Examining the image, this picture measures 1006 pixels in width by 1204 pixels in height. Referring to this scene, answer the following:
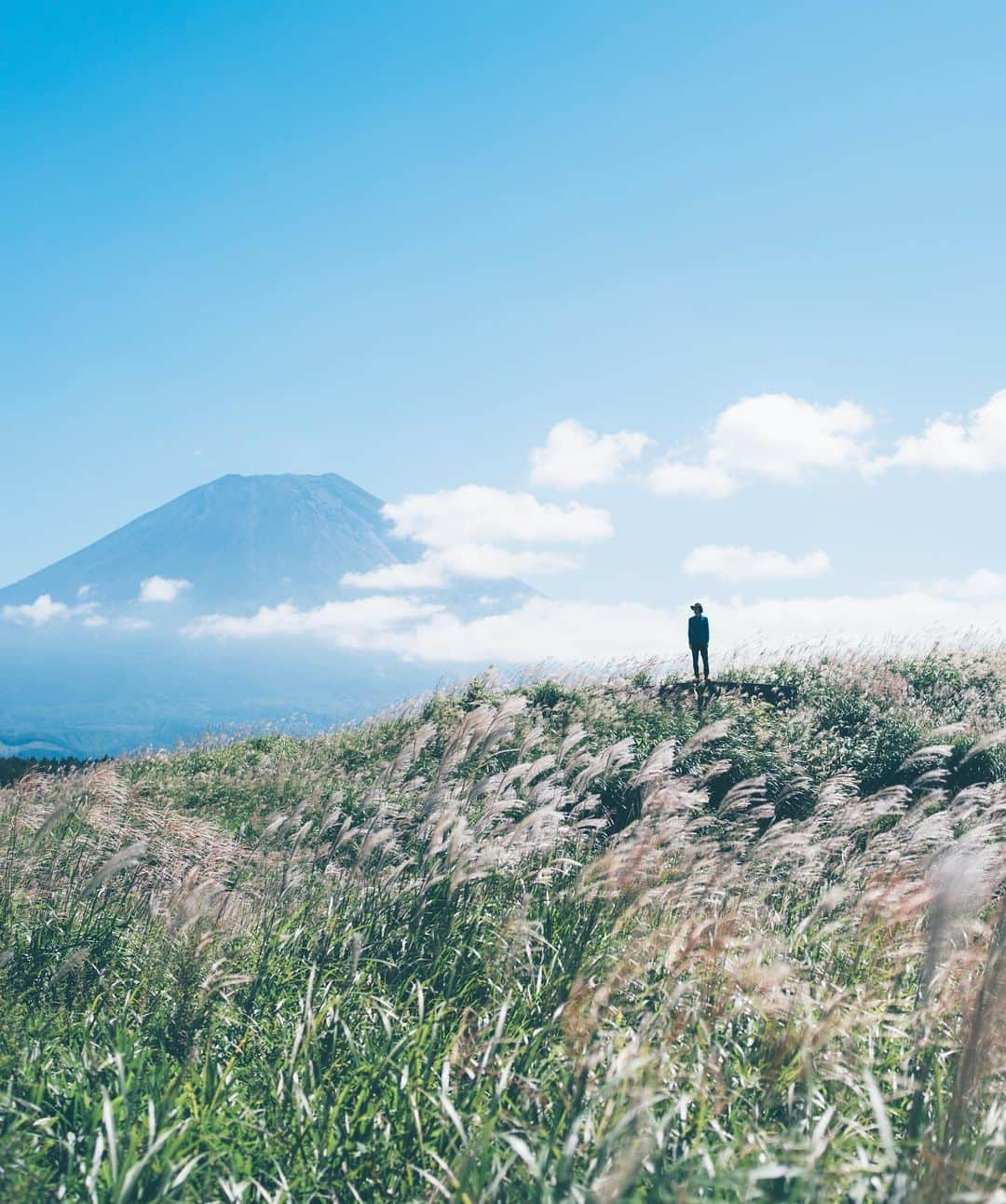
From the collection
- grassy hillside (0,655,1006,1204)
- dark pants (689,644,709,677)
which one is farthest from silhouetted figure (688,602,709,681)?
grassy hillside (0,655,1006,1204)

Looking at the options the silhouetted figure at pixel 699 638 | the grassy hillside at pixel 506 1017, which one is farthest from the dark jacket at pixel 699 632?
the grassy hillside at pixel 506 1017

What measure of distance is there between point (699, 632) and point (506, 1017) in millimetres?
14975

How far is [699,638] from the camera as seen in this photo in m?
18.4

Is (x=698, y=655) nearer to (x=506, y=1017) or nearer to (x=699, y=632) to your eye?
(x=699, y=632)

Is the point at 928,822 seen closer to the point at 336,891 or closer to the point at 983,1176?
the point at 983,1176

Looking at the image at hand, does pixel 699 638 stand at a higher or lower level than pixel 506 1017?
higher

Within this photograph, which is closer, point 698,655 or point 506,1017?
point 506,1017

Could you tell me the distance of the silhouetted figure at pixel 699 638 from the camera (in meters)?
18.3

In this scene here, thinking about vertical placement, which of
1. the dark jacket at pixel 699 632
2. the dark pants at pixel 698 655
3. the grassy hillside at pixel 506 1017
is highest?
the dark jacket at pixel 699 632

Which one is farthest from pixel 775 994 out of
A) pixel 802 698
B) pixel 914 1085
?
pixel 802 698

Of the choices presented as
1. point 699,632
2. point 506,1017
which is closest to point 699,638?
point 699,632

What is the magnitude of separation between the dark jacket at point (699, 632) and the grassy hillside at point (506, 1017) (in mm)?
10668

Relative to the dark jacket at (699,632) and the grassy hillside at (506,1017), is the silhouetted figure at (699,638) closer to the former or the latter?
the dark jacket at (699,632)

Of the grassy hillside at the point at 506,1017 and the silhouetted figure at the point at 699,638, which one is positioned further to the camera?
the silhouetted figure at the point at 699,638
